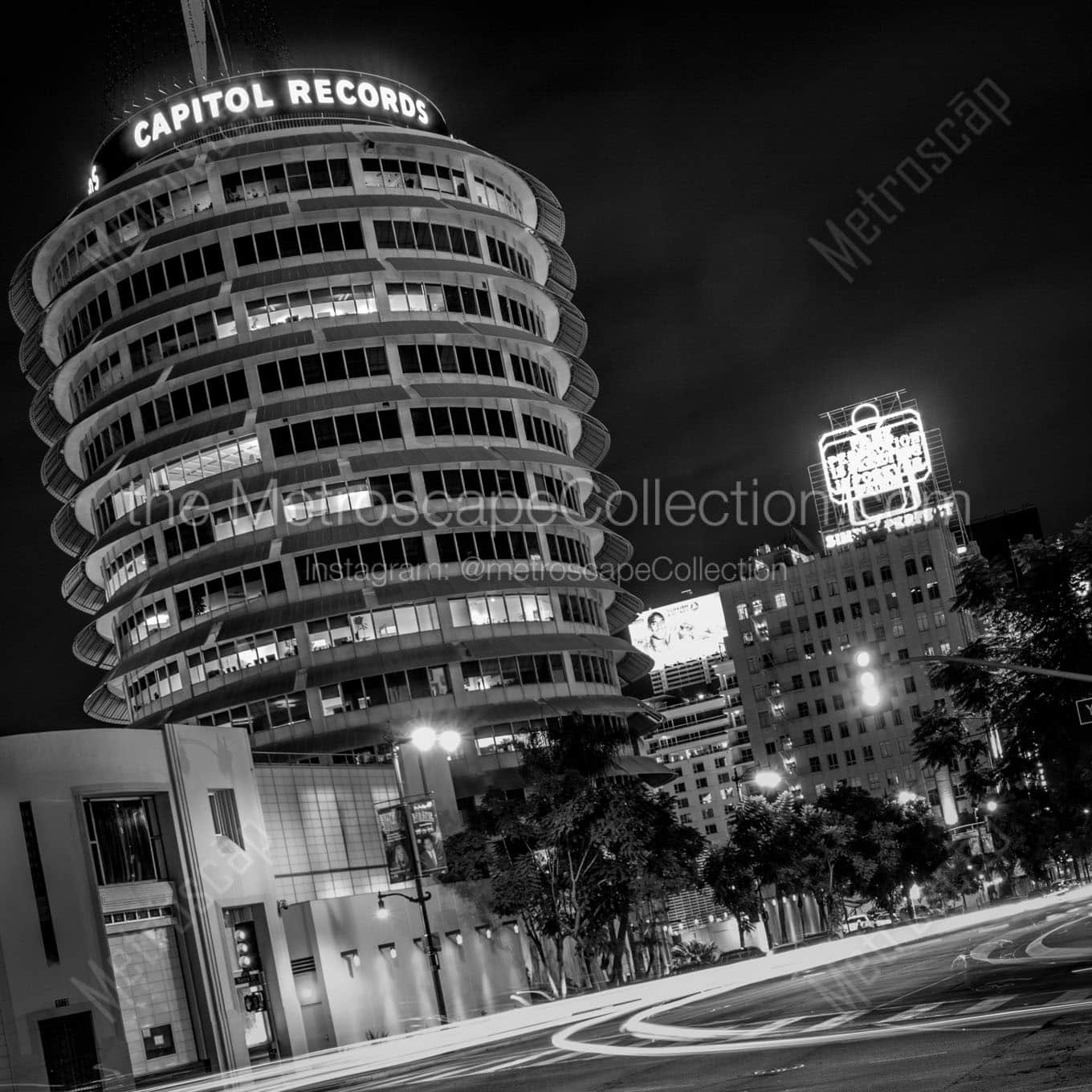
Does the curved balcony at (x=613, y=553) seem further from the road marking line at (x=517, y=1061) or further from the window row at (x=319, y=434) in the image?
the road marking line at (x=517, y=1061)

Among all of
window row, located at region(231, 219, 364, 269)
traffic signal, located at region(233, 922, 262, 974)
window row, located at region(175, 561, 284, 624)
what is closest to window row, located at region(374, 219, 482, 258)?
window row, located at region(231, 219, 364, 269)

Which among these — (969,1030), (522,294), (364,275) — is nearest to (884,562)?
(522,294)

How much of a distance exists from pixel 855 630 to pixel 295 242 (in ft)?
381

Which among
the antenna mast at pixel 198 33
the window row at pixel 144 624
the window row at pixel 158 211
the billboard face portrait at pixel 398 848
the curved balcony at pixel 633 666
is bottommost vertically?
the billboard face portrait at pixel 398 848

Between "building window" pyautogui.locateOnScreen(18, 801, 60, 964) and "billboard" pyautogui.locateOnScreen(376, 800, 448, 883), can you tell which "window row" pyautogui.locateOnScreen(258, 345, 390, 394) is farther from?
"building window" pyautogui.locateOnScreen(18, 801, 60, 964)

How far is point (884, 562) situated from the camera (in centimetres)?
18738

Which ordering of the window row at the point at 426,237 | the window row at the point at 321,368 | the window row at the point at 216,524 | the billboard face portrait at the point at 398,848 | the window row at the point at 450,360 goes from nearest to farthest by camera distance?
the billboard face portrait at the point at 398,848, the window row at the point at 216,524, the window row at the point at 321,368, the window row at the point at 450,360, the window row at the point at 426,237

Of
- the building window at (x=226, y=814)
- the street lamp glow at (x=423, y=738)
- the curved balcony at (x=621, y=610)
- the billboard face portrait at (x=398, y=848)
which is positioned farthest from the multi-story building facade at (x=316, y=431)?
the street lamp glow at (x=423, y=738)

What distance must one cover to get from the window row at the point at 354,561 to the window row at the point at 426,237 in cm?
1915

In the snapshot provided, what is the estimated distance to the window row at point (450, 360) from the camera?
9088 cm

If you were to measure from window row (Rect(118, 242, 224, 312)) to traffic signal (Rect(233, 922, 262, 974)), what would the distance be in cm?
4694

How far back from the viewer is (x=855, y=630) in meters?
188

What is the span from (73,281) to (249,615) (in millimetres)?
26011

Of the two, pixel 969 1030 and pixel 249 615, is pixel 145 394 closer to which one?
pixel 249 615
